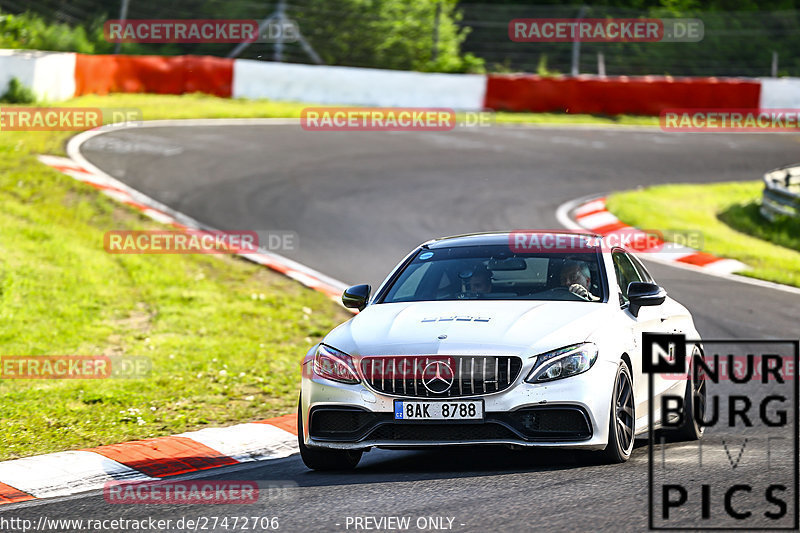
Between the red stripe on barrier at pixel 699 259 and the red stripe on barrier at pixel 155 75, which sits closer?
the red stripe on barrier at pixel 699 259

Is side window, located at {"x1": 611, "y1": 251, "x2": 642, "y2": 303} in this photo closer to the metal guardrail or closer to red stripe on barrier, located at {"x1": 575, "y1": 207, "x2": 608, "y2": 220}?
red stripe on barrier, located at {"x1": 575, "y1": 207, "x2": 608, "y2": 220}

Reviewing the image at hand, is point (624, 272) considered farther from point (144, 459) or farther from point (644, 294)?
point (144, 459)

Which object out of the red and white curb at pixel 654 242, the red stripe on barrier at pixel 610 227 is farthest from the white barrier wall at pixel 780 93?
the red stripe on barrier at pixel 610 227

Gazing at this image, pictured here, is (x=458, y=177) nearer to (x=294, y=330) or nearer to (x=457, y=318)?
(x=294, y=330)

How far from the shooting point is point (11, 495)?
22.5ft

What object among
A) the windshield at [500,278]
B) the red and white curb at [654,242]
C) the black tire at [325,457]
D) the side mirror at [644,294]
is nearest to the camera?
the black tire at [325,457]

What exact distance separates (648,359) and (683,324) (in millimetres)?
994

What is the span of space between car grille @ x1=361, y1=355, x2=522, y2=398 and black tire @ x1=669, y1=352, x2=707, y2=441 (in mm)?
1999

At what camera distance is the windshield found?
25.4ft

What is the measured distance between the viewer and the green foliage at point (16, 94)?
76.7 feet

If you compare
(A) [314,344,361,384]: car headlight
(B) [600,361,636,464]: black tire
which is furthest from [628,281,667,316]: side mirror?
(A) [314,344,361,384]: car headlight

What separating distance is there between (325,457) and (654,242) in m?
10.2

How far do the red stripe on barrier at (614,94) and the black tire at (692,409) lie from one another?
23303mm

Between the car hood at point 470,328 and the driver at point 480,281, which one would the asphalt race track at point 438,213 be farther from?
the driver at point 480,281
